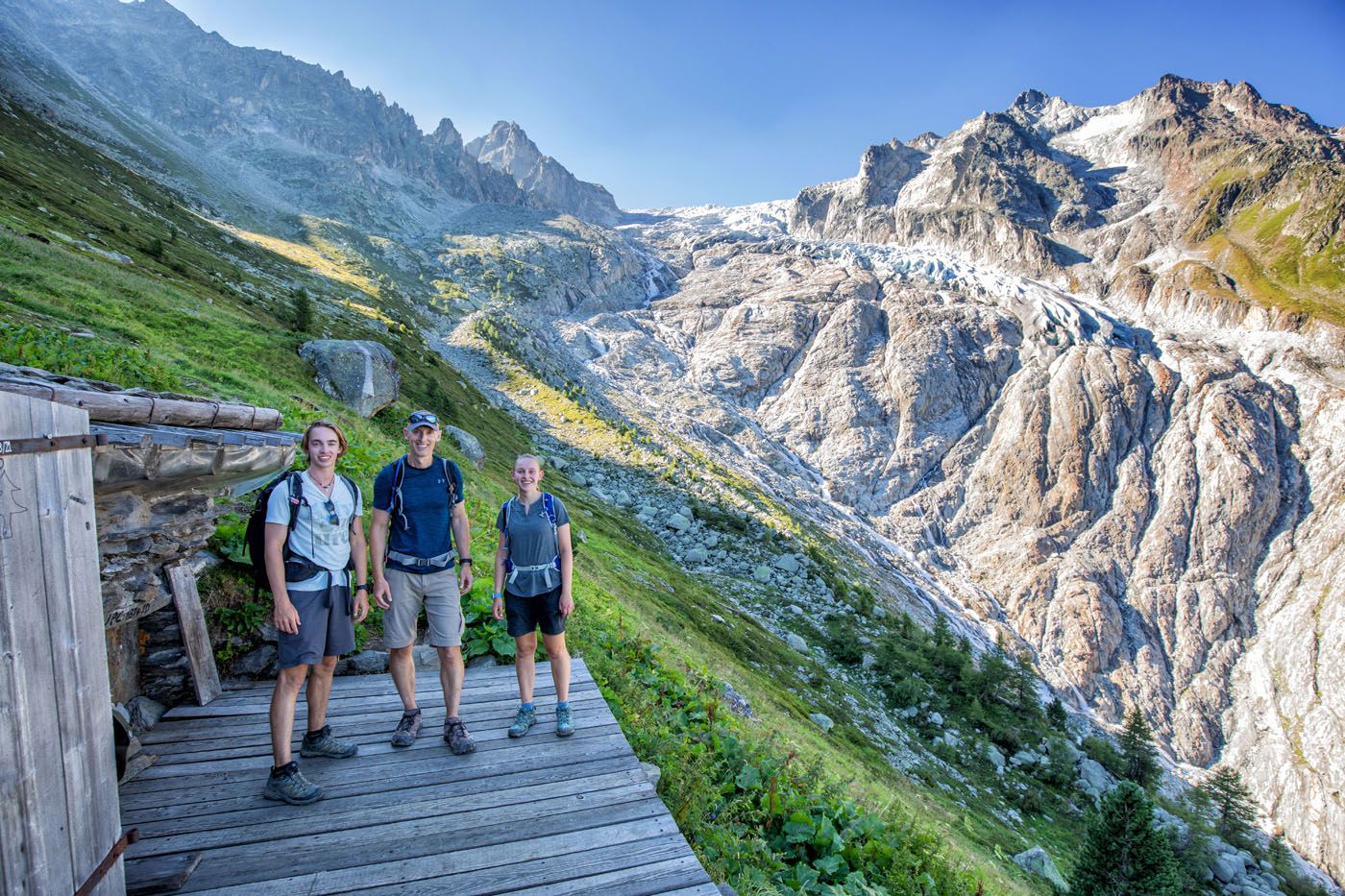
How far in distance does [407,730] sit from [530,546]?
2267 mm

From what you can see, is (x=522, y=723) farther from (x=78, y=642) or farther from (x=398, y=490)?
(x=78, y=642)

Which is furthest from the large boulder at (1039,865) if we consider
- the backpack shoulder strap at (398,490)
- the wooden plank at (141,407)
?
the wooden plank at (141,407)

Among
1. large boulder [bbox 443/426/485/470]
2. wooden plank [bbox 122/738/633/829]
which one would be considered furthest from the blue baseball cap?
large boulder [bbox 443/426/485/470]

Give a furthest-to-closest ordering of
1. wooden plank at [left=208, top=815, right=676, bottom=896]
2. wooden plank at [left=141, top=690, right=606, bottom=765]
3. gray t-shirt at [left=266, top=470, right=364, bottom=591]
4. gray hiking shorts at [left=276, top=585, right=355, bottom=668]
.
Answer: wooden plank at [left=141, top=690, right=606, bottom=765] → gray hiking shorts at [left=276, top=585, right=355, bottom=668] → gray t-shirt at [left=266, top=470, right=364, bottom=591] → wooden plank at [left=208, top=815, right=676, bottom=896]

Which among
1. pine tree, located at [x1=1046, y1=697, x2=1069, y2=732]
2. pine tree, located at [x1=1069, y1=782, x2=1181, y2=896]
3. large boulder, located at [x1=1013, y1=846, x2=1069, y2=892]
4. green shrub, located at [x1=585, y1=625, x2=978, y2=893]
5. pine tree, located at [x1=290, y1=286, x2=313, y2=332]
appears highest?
pine tree, located at [x1=290, y1=286, x2=313, y2=332]

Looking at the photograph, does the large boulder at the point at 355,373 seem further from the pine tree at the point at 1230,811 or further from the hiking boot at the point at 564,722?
the pine tree at the point at 1230,811

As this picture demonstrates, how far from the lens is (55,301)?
15.5m

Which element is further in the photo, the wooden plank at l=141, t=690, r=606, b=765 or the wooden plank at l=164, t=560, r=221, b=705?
the wooden plank at l=164, t=560, r=221, b=705

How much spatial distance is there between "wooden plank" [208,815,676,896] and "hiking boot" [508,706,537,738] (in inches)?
62.2

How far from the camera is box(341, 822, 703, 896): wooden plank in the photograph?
4461 mm

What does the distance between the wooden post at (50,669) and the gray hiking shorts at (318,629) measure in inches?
59.6

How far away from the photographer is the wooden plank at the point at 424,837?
4.49 m

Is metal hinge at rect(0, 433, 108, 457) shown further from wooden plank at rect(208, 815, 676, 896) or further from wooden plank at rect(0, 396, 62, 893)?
wooden plank at rect(208, 815, 676, 896)

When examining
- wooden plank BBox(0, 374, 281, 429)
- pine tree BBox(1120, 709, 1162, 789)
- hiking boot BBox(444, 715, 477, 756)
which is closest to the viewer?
wooden plank BBox(0, 374, 281, 429)
